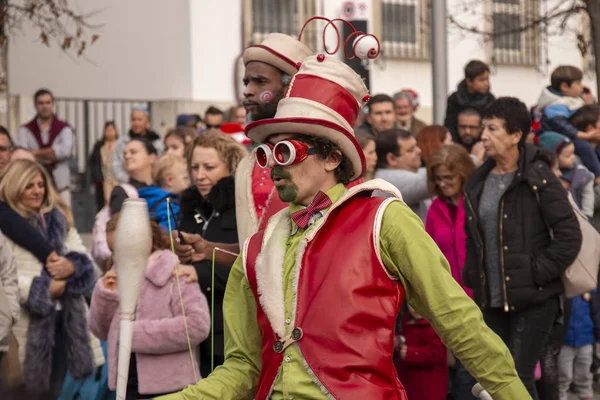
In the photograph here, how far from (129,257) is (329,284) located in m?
0.85

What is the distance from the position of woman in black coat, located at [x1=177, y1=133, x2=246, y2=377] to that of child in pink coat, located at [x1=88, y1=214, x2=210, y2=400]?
0.42ft

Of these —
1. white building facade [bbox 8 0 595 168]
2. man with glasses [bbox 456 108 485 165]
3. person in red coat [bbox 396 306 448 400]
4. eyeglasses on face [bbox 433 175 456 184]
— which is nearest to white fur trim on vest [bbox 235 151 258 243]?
person in red coat [bbox 396 306 448 400]

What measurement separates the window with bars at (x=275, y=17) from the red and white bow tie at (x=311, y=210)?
20.3 metres

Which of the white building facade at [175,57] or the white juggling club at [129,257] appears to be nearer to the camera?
the white juggling club at [129,257]

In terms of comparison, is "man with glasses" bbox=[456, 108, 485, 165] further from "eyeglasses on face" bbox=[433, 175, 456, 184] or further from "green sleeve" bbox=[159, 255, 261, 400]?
"green sleeve" bbox=[159, 255, 261, 400]

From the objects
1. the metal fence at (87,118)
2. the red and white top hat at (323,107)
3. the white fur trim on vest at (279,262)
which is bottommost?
the white fur trim on vest at (279,262)

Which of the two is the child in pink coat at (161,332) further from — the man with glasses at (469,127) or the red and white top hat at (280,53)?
the man with glasses at (469,127)

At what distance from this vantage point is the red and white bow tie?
4398 mm

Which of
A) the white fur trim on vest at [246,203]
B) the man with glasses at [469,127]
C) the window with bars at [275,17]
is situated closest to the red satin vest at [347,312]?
the white fur trim on vest at [246,203]

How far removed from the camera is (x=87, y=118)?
22609mm

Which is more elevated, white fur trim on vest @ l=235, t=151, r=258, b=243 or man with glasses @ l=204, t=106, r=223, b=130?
man with glasses @ l=204, t=106, r=223, b=130

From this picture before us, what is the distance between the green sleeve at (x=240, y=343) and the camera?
447 cm

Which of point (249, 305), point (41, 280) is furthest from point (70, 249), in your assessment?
point (249, 305)

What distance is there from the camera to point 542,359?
8234 mm
